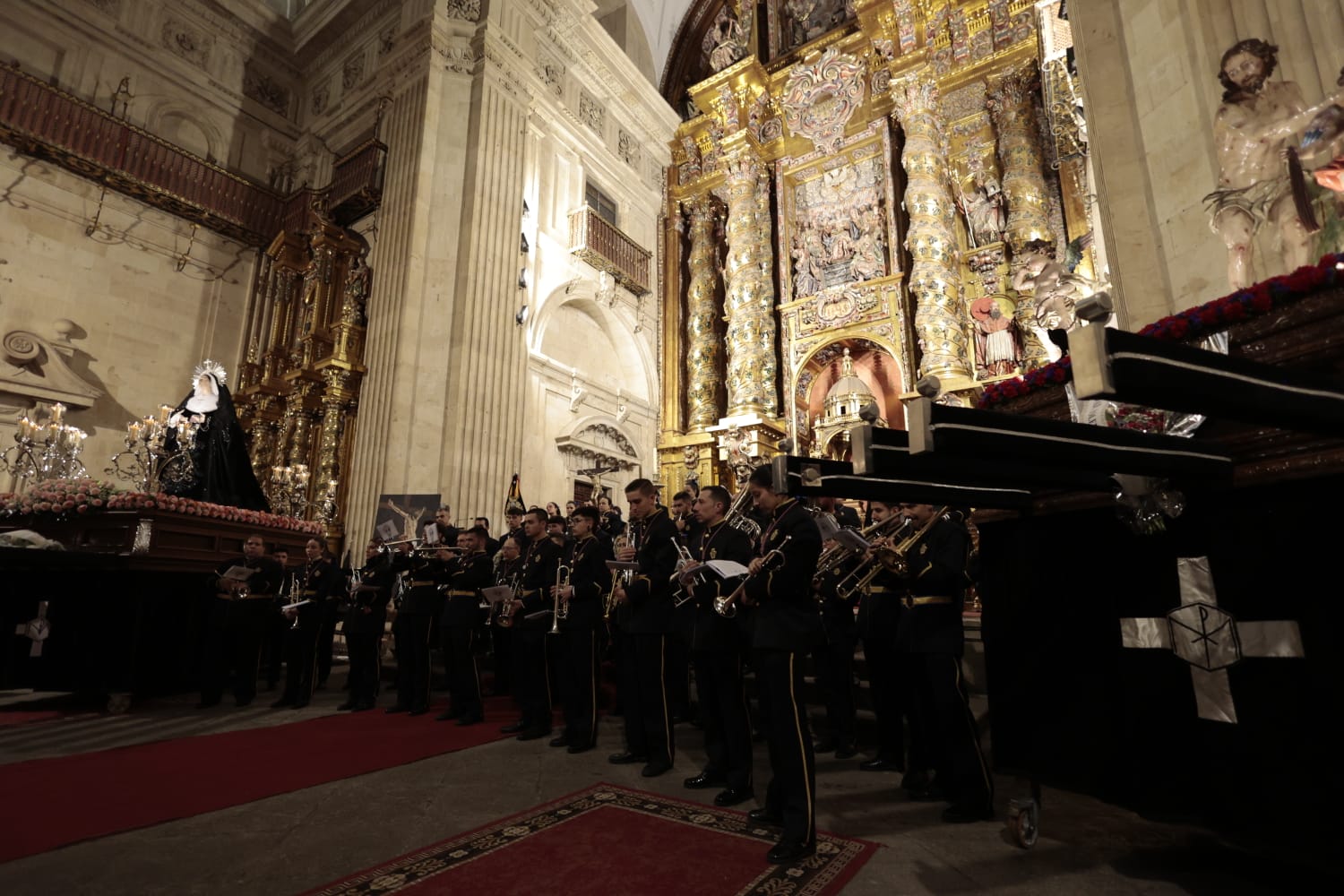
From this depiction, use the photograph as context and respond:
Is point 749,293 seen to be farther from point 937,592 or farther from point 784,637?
point 784,637

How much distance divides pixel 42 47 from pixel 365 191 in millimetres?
5650

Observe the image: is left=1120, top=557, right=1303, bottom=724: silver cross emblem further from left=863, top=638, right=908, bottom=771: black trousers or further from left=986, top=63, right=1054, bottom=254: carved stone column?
left=986, top=63, right=1054, bottom=254: carved stone column

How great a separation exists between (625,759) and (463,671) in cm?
191

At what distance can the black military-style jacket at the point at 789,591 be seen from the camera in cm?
301

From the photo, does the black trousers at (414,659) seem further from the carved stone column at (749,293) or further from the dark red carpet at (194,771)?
the carved stone column at (749,293)

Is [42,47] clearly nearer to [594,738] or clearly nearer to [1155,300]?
[594,738]

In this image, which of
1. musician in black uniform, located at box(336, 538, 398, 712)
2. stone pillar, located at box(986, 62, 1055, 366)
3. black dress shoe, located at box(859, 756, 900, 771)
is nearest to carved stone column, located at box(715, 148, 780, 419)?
stone pillar, located at box(986, 62, 1055, 366)

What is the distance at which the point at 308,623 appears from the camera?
6.46m

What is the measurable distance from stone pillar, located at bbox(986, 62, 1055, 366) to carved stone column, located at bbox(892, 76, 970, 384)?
103 cm

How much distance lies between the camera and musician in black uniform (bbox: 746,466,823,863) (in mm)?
2891

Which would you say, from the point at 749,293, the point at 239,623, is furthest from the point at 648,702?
the point at 749,293

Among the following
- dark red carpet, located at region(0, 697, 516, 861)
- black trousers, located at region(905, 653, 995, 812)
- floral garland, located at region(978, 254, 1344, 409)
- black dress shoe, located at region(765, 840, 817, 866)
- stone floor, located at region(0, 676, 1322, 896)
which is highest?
floral garland, located at region(978, 254, 1344, 409)

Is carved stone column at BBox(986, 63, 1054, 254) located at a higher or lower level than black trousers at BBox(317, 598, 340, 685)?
higher

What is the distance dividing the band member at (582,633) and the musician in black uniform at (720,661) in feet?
3.41
